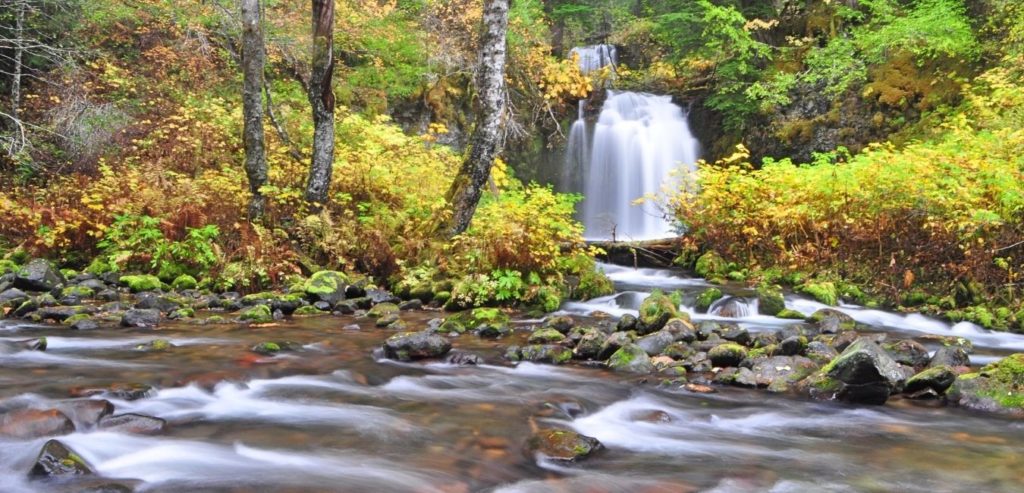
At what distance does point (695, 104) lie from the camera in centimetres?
1973

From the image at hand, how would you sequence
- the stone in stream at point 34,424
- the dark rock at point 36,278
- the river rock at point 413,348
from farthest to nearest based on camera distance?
the dark rock at point 36,278 → the river rock at point 413,348 → the stone in stream at point 34,424

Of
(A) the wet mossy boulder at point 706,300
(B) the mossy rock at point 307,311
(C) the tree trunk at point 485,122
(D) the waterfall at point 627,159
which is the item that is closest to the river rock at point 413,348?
(B) the mossy rock at point 307,311

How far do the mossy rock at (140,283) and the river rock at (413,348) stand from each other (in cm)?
475

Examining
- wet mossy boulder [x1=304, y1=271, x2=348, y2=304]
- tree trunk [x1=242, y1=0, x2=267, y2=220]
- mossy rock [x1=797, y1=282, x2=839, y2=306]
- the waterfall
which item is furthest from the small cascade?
wet mossy boulder [x1=304, y1=271, x2=348, y2=304]

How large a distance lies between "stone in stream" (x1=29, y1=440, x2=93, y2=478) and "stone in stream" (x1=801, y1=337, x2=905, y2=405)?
5.11m

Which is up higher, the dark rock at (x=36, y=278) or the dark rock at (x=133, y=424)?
the dark rock at (x=36, y=278)

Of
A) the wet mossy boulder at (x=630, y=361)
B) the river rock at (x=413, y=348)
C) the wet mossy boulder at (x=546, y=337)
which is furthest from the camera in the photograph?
the wet mossy boulder at (x=546, y=337)

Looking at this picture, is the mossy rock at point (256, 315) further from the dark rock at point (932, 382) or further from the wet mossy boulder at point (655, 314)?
the dark rock at point (932, 382)

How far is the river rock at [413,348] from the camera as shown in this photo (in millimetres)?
6359

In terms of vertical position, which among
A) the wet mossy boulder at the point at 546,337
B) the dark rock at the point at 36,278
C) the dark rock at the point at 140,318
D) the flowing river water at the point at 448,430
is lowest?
the flowing river water at the point at 448,430

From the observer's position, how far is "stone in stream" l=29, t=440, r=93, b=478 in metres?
3.38

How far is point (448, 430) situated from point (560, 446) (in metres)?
0.90

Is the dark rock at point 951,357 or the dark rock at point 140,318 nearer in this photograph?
the dark rock at point 951,357

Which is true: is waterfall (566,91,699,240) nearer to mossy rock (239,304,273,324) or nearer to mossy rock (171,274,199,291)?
mossy rock (171,274,199,291)
